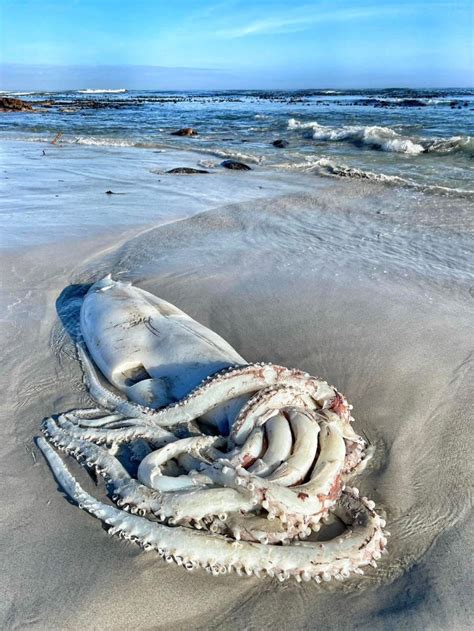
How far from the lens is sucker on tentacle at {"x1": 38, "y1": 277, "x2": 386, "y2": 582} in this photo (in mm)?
2629

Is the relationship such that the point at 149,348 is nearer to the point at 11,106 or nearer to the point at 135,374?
the point at 135,374

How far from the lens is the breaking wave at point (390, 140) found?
1756cm

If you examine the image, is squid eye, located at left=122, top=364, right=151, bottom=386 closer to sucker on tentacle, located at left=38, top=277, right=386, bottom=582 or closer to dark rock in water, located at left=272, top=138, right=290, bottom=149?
sucker on tentacle, located at left=38, top=277, right=386, bottom=582

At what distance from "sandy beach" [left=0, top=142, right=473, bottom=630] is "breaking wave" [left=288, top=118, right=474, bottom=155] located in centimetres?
727

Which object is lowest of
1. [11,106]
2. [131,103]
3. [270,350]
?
[270,350]

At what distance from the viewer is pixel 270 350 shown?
4.87 m

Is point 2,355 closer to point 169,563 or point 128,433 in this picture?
point 128,433

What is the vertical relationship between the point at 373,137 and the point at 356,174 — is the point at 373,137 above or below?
above

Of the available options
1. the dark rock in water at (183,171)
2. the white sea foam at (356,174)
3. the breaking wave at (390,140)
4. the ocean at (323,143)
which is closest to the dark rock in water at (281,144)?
the ocean at (323,143)

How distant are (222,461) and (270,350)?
6.79 feet

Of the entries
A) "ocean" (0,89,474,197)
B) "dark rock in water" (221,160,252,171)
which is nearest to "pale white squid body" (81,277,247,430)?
"ocean" (0,89,474,197)

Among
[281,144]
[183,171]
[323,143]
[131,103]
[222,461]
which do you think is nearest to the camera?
[222,461]

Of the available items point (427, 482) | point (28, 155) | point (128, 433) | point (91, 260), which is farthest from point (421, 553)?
point (28, 155)

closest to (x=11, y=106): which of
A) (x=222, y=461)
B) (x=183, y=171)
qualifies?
(x=183, y=171)
